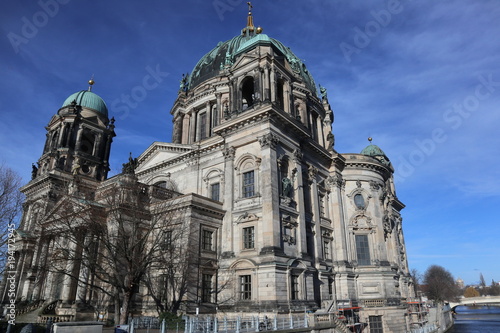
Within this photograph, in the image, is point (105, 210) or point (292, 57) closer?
point (105, 210)

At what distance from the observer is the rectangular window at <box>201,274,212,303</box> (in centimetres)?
2709

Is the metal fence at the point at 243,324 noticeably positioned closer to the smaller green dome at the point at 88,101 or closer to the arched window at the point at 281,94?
the arched window at the point at 281,94

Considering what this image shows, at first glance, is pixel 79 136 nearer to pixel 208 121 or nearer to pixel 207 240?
pixel 208 121

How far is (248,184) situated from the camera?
29609 millimetres

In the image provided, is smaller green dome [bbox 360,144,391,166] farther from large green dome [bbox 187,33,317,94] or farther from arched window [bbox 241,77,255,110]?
arched window [bbox 241,77,255,110]

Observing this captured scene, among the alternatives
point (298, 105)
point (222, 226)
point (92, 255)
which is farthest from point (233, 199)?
point (298, 105)

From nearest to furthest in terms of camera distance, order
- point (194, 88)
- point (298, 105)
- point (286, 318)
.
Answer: point (286, 318), point (298, 105), point (194, 88)

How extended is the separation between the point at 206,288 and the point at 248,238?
512cm

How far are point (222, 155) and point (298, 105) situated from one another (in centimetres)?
1362

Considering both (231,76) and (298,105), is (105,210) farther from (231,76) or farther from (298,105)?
(298,105)

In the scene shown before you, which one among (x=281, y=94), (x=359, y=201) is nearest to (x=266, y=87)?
(x=281, y=94)

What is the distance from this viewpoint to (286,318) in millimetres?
23531

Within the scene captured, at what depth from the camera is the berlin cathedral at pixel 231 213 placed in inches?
982

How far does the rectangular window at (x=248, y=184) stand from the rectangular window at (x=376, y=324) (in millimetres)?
17584
